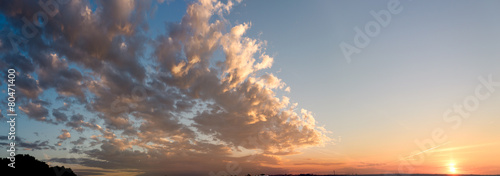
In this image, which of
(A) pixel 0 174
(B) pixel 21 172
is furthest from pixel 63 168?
(A) pixel 0 174

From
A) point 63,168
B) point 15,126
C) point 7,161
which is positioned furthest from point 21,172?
point 15,126

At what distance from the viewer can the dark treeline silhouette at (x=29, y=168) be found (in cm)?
10024

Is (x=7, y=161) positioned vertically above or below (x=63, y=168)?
above

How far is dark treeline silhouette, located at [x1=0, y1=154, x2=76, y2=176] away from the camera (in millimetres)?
100238

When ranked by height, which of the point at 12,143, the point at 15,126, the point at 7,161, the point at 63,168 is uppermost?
the point at 15,126

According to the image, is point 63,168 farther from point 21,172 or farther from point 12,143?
point 12,143

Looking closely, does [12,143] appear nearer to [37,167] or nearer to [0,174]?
[0,174]

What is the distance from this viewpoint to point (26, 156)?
11481 centimetres

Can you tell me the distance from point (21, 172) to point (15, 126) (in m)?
97.3

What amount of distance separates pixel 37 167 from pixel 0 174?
1967cm

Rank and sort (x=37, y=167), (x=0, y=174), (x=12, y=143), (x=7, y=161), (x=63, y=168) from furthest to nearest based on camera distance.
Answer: (x=63, y=168) → (x=37, y=167) → (x=7, y=161) → (x=0, y=174) → (x=12, y=143)

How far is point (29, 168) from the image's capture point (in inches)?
4301

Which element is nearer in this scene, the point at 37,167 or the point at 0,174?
the point at 0,174

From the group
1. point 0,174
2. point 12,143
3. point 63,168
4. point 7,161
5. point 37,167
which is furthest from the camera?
point 63,168
